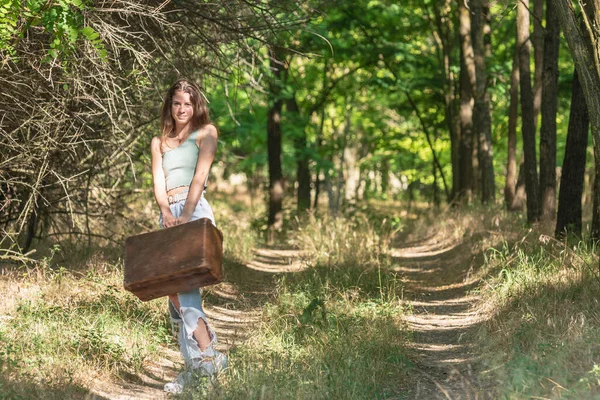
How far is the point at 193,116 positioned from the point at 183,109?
97mm

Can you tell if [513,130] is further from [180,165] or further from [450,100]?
[180,165]

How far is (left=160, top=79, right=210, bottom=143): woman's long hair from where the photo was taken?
19.4 ft

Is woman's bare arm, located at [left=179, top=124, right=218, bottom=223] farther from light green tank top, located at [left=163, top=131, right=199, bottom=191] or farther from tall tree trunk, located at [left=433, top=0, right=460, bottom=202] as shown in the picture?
tall tree trunk, located at [left=433, top=0, right=460, bottom=202]

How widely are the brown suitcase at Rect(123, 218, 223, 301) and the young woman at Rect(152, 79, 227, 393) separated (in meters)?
0.23

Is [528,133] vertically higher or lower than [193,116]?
higher

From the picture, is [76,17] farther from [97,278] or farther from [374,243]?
[374,243]

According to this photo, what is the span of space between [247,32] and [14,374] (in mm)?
5207

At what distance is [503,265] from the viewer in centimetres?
898

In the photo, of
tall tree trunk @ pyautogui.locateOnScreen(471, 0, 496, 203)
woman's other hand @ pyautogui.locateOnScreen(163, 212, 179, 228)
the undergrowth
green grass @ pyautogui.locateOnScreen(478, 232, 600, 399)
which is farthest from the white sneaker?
tall tree trunk @ pyautogui.locateOnScreen(471, 0, 496, 203)

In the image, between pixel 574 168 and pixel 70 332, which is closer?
pixel 70 332

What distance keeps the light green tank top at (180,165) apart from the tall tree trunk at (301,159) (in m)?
12.3

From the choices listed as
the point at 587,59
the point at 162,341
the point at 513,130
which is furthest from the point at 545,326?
the point at 513,130

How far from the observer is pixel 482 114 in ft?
54.6

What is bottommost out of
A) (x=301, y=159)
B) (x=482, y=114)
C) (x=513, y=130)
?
(x=301, y=159)
